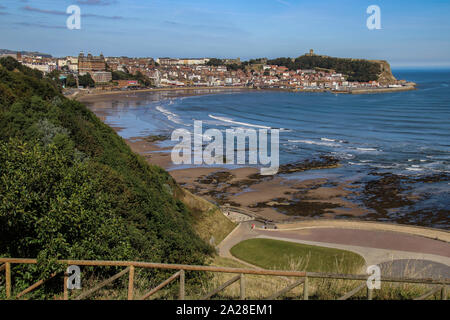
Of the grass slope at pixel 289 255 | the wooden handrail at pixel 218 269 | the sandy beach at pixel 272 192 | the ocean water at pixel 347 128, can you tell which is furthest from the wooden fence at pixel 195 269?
the ocean water at pixel 347 128

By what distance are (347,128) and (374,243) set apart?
49327mm

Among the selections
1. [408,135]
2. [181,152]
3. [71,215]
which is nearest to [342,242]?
[71,215]

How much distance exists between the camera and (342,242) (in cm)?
2545

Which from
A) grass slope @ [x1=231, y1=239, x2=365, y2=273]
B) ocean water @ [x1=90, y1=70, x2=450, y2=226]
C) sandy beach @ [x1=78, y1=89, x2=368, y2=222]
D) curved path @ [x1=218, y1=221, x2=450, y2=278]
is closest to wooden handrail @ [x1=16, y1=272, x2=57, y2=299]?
grass slope @ [x1=231, y1=239, x2=365, y2=273]

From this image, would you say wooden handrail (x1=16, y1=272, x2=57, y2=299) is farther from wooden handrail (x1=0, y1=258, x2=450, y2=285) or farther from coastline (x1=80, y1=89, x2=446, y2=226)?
coastline (x1=80, y1=89, x2=446, y2=226)

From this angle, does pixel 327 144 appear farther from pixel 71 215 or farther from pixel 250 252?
pixel 71 215

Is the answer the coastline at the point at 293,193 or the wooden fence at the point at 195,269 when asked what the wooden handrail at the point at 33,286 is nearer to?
the wooden fence at the point at 195,269

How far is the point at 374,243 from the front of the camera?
25250 mm

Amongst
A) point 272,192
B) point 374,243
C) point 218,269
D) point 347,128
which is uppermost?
point 218,269

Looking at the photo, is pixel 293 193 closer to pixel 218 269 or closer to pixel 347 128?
pixel 218 269

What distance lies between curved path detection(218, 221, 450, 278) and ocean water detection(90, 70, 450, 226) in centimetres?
857

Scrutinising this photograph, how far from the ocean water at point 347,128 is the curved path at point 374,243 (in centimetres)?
857

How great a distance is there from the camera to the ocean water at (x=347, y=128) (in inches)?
1743

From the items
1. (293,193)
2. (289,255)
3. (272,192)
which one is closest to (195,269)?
(289,255)
